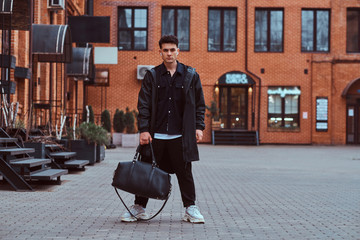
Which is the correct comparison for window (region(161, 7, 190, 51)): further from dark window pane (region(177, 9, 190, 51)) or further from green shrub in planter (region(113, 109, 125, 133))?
green shrub in planter (region(113, 109, 125, 133))

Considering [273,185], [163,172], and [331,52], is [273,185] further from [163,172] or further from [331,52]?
[331,52]

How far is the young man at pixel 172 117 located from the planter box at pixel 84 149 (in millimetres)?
8299

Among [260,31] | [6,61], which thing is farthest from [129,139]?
[6,61]

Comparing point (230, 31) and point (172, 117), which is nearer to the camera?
point (172, 117)

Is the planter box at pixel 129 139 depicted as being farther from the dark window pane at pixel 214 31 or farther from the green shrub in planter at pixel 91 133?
the green shrub in planter at pixel 91 133

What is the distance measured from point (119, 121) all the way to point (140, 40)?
7142 millimetres

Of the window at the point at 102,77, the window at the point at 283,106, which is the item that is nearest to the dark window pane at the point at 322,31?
the window at the point at 283,106

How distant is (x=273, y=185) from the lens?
36.3 ft

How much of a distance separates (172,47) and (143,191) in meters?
1.50

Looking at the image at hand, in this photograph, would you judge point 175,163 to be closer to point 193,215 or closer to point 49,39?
point 193,215

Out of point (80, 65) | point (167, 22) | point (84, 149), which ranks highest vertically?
point (167, 22)

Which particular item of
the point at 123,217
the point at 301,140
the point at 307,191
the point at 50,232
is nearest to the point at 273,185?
the point at 307,191

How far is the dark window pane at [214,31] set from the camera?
110 feet

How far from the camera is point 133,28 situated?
33.5 metres
